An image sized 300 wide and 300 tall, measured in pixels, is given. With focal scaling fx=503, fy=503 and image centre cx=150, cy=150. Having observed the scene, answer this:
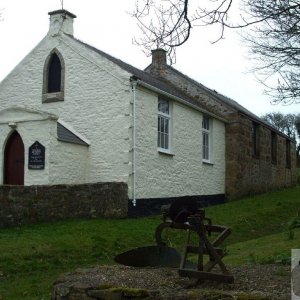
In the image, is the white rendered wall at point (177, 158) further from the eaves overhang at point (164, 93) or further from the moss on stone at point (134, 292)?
the moss on stone at point (134, 292)

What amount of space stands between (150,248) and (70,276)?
117 centimetres

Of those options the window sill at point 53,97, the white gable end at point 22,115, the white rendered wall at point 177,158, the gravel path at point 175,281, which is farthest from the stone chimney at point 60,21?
the gravel path at point 175,281

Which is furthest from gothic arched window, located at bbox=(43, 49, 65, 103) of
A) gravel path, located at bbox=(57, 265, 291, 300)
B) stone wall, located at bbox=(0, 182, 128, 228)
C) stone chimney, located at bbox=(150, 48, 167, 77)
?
gravel path, located at bbox=(57, 265, 291, 300)

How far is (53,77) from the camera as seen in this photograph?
61.4 feet

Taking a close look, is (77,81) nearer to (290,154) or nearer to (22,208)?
(22,208)

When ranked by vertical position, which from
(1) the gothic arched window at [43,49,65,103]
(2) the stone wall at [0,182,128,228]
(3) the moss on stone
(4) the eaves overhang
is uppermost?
(1) the gothic arched window at [43,49,65,103]

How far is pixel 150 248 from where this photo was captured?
680 centimetres

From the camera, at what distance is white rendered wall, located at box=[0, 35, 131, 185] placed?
16.5m

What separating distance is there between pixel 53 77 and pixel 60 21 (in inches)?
81.4

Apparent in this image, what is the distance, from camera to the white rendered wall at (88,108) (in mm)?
16500

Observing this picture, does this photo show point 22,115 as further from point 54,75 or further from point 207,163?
point 207,163

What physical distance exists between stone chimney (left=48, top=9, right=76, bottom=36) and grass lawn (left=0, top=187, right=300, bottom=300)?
25.3 feet

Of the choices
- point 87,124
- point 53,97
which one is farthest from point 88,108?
point 53,97

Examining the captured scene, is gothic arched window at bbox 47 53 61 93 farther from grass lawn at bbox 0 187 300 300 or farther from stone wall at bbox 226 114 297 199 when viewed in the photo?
stone wall at bbox 226 114 297 199
